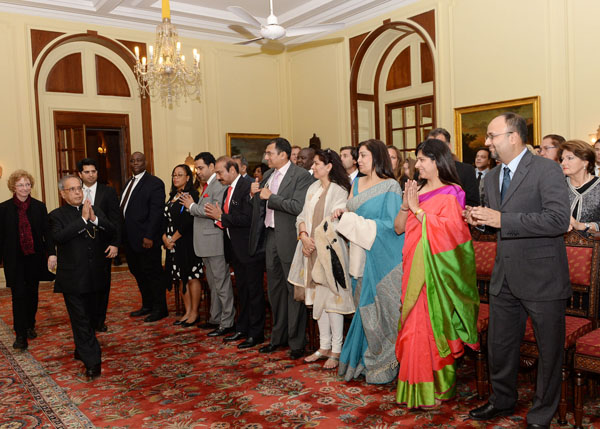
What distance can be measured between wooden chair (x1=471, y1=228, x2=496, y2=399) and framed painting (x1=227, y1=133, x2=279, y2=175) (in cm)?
708

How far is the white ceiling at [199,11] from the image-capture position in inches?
344

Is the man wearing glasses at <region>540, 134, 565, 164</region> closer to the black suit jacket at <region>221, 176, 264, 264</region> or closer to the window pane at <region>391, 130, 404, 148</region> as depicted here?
the black suit jacket at <region>221, 176, 264, 264</region>

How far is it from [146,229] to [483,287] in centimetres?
378

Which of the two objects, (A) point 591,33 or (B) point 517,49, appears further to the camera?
(B) point 517,49

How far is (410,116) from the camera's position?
33.2 feet

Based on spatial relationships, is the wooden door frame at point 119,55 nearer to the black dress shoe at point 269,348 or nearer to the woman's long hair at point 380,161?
the black dress shoe at point 269,348

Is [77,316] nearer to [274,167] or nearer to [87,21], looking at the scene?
[274,167]

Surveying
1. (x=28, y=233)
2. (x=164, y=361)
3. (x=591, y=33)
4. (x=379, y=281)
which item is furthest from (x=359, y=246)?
(x=591, y=33)

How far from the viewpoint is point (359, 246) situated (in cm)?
391

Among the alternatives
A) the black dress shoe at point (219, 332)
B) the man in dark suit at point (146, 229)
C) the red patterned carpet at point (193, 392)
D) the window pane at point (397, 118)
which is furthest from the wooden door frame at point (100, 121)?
the black dress shoe at point (219, 332)

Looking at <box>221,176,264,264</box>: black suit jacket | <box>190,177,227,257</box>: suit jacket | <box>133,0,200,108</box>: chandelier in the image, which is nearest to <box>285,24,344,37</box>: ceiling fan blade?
<box>133,0,200,108</box>: chandelier

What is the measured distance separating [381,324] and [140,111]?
7772mm

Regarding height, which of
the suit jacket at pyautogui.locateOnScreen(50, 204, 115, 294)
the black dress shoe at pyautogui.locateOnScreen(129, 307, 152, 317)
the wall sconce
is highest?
the wall sconce

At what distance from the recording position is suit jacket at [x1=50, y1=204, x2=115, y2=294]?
420 cm
